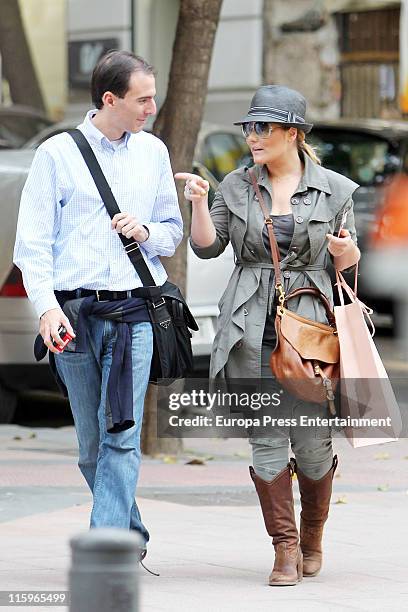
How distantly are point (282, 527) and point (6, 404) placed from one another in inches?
210

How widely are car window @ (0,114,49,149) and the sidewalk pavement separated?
8.23 meters

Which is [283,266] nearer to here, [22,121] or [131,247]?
[131,247]

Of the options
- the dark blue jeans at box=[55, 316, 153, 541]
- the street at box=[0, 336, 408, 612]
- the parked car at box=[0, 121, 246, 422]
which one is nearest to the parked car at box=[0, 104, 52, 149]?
the parked car at box=[0, 121, 246, 422]

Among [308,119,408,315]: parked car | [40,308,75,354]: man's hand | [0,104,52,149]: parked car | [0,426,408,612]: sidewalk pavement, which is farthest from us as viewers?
[0,104,52,149]: parked car

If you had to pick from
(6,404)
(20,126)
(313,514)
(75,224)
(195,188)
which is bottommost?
(6,404)

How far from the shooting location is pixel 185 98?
9070 millimetres

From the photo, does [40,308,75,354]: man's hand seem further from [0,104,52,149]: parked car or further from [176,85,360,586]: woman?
[0,104,52,149]: parked car

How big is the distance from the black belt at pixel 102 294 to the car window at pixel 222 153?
770cm

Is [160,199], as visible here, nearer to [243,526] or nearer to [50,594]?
[50,594]

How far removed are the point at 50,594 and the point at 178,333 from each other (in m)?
1.05

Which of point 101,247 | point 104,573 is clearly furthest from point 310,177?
point 104,573

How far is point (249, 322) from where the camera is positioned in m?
5.86

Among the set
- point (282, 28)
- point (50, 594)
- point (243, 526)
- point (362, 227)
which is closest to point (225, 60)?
point (282, 28)

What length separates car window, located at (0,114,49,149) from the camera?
1773cm
